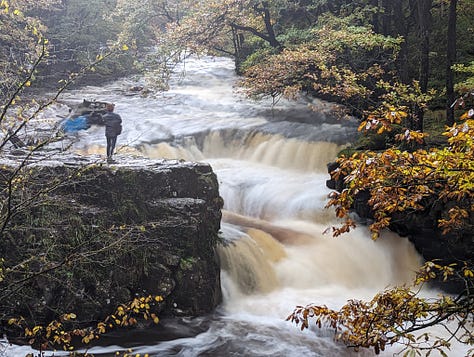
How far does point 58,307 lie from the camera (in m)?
6.68

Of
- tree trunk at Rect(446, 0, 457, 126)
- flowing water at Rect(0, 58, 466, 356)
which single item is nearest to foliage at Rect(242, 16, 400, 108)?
tree trunk at Rect(446, 0, 457, 126)

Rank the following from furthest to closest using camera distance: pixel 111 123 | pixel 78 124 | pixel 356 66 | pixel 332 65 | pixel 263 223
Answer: pixel 78 124
pixel 356 66
pixel 332 65
pixel 263 223
pixel 111 123

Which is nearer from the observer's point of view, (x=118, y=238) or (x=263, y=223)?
(x=118, y=238)

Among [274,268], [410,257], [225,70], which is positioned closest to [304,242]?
[274,268]

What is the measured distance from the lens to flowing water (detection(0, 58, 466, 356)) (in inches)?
282

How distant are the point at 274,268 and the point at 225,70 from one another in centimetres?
1733

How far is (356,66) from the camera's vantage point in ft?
45.1

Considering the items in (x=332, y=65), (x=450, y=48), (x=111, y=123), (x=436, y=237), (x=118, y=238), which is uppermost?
(x=450, y=48)

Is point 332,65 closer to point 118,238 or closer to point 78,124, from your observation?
point 78,124

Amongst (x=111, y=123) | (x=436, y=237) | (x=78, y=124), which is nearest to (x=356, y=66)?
(x=436, y=237)

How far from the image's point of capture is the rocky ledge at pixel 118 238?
6.68 metres

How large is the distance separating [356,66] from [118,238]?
984 centimetres

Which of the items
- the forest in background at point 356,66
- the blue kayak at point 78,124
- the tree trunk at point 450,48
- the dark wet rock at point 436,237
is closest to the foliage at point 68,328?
the forest in background at point 356,66

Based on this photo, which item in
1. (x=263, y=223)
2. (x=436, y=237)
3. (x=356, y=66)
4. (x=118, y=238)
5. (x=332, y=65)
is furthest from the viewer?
(x=356, y=66)
